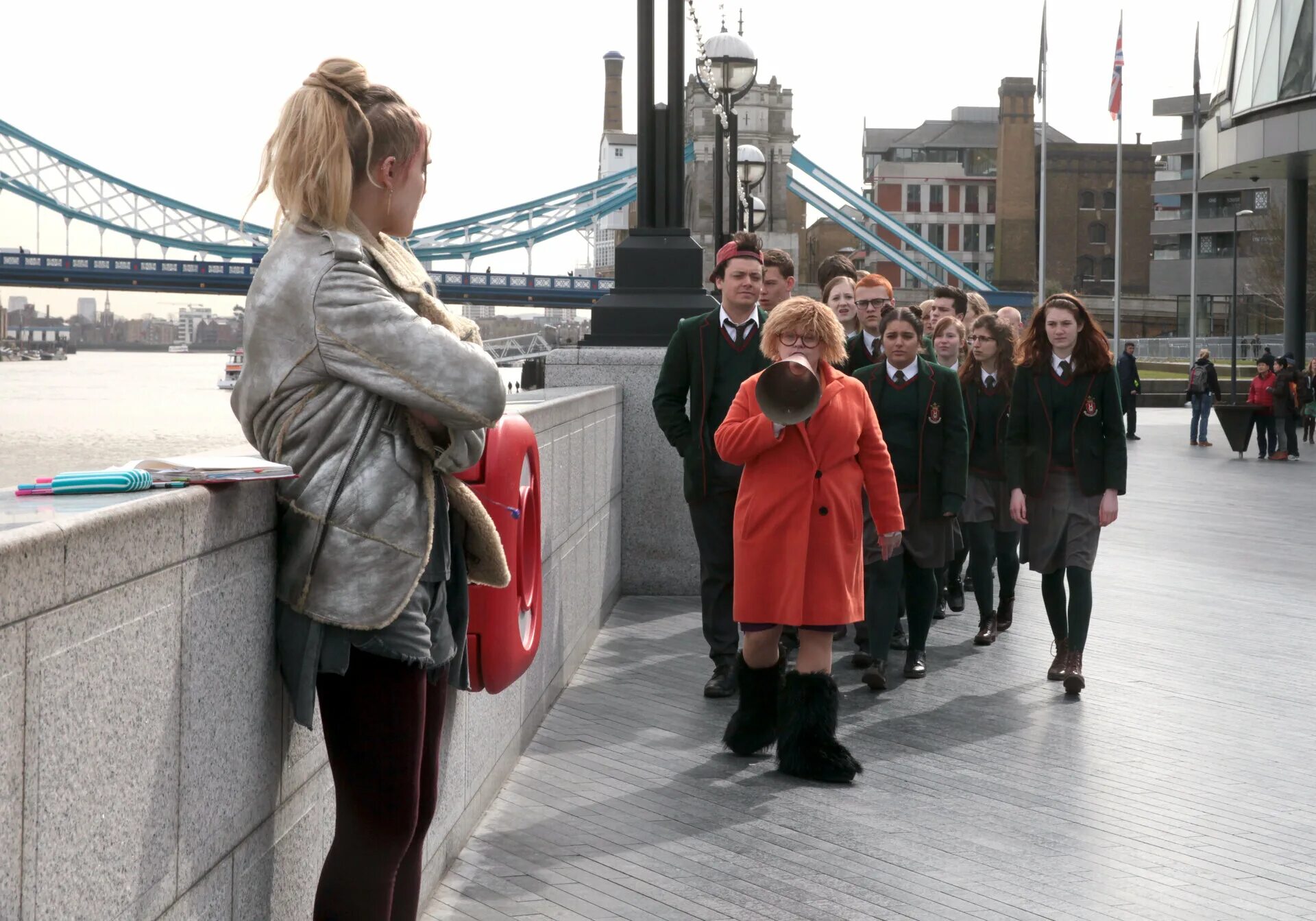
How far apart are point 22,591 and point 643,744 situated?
4.03 m

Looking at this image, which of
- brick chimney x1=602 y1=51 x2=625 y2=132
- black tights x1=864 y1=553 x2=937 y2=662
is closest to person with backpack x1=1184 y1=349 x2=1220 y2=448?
black tights x1=864 y1=553 x2=937 y2=662

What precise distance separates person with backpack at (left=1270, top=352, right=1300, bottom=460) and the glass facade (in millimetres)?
16808

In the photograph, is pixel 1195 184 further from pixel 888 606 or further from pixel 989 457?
pixel 888 606

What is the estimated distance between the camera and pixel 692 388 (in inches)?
269

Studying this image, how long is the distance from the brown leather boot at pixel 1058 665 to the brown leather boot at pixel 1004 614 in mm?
1376

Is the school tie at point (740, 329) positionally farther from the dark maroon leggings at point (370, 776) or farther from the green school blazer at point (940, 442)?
the dark maroon leggings at point (370, 776)

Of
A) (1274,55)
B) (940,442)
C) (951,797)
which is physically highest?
(1274,55)

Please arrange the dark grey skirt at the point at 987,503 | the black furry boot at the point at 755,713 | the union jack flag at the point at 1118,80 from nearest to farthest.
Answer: the black furry boot at the point at 755,713 < the dark grey skirt at the point at 987,503 < the union jack flag at the point at 1118,80

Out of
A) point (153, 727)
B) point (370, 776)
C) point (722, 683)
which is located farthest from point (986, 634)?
point (153, 727)

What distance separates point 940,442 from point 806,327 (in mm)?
2057

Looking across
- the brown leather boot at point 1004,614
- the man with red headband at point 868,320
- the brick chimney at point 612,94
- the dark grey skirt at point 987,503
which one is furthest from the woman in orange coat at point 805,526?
the brick chimney at point 612,94

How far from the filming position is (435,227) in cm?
7450

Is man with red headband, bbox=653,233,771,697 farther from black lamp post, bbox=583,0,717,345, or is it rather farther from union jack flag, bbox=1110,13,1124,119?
union jack flag, bbox=1110,13,1124,119

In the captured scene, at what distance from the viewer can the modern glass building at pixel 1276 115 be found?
36656mm
